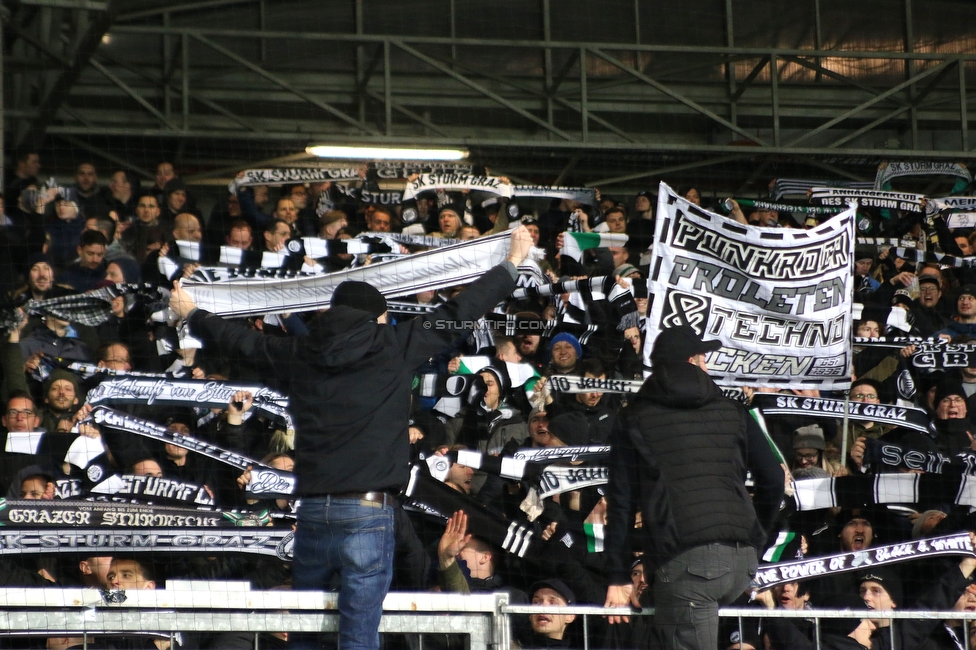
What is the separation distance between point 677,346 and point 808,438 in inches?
142

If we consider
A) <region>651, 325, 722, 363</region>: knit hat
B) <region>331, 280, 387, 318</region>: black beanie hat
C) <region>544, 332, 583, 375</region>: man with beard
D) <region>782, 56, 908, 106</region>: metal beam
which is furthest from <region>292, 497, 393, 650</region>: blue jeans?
<region>782, 56, 908, 106</region>: metal beam

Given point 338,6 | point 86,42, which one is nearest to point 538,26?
point 338,6

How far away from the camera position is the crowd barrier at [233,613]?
4000mm

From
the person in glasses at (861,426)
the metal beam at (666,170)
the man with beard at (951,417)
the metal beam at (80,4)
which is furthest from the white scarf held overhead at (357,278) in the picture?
the metal beam at (666,170)

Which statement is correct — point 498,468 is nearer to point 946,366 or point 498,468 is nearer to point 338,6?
point 946,366

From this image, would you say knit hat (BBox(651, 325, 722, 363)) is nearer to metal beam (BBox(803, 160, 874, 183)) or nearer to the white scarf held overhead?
the white scarf held overhead

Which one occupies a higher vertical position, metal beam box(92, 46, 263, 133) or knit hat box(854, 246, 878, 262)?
metal beam box(92, 46, 263, 133)

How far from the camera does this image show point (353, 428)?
4.18 metres

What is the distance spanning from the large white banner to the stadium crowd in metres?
0.51

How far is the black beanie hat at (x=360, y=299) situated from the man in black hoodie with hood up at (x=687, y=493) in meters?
1.08

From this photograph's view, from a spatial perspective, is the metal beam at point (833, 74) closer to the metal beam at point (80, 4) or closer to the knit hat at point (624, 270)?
the knit hat at point (624, 270)

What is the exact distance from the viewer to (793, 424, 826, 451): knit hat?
25.8ft

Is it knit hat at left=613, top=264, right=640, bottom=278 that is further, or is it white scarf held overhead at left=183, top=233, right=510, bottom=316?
knit hat at left=613, top=264, right=640, bottom=278

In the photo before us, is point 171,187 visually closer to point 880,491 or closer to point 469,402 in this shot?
point 469,402
